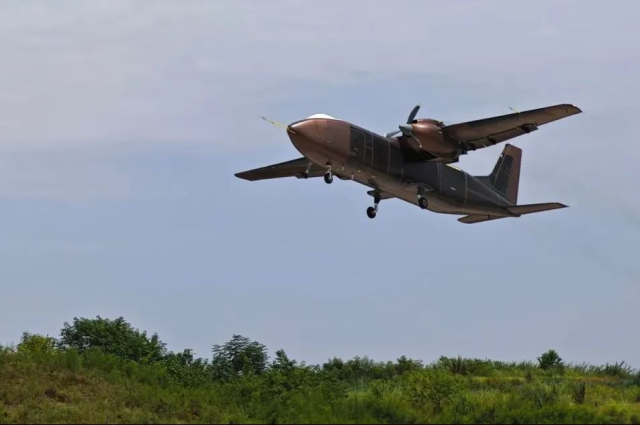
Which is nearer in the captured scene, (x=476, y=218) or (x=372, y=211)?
(x=372, y=211)

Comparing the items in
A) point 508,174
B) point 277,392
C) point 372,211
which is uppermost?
point 508,174

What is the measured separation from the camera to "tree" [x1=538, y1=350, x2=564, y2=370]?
51.0 m

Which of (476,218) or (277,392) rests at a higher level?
(476,218)

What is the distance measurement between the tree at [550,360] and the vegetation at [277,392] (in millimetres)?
1647

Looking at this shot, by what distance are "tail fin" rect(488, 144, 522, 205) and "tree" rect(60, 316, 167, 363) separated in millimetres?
19337

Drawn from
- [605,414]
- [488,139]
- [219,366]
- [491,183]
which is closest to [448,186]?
[488,139]

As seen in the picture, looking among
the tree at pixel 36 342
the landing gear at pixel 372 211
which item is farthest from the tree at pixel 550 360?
the tree at pixel 36 342

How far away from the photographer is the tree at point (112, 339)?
50844mm

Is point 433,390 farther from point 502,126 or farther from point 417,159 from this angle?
point 502,126

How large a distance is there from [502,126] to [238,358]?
15089 millimetres

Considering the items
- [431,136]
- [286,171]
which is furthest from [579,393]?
[286,171]

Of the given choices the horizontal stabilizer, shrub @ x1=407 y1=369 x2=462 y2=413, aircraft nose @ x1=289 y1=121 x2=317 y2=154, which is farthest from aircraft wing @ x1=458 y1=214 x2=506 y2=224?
shrub @ x1=407 y1=369 x2=462 y2=413

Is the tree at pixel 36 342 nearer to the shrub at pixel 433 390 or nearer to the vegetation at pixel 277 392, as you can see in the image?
the vegetation at pixel 277 392

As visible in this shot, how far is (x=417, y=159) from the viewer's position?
4775cm
